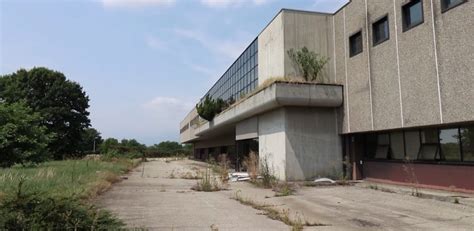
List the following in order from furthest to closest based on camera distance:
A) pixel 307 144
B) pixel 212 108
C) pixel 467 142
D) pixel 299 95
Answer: pixel 212 108 < pixel 307 144 < pixel 299 95 < pixel 467 142

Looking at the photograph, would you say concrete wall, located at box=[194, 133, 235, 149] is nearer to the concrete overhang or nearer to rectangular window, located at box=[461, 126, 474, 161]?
the concrete overhang

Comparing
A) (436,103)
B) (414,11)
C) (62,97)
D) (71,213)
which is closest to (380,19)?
(414,11)

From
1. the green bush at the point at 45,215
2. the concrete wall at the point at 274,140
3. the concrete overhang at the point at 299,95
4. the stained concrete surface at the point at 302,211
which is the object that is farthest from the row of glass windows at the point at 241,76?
the green bush at the point at 45,215

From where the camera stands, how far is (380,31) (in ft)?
56.7

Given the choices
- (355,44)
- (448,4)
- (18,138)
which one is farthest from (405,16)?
(18,138)

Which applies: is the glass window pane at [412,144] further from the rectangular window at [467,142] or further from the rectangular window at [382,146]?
the rectangular window at [467,142]

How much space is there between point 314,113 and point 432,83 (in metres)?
6.94

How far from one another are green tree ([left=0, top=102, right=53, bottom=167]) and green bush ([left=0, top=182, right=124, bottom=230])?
17.0 meters

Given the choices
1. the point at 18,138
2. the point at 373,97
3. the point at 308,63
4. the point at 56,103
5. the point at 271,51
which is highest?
the point at 56,103

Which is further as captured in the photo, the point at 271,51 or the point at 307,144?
the point at 271,51

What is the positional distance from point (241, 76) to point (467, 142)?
20831 millimetres

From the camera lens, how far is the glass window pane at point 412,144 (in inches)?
634

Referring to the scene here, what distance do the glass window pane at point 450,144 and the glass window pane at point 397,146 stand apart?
2290mm

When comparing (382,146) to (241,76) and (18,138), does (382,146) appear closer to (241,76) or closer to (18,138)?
(241,76)
